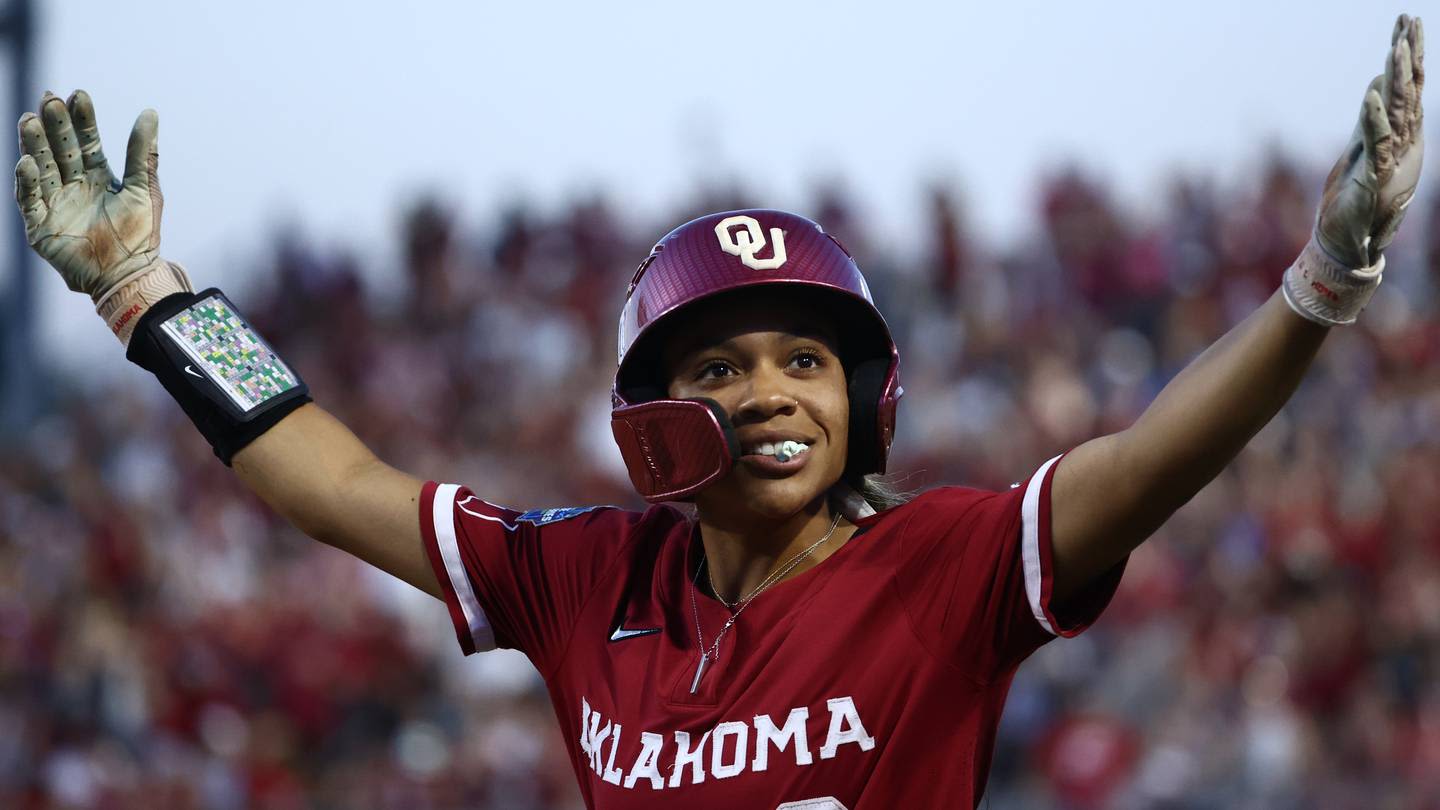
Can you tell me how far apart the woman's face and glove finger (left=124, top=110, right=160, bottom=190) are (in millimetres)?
1134

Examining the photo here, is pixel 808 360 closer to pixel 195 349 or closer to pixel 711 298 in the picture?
pixel 711 298

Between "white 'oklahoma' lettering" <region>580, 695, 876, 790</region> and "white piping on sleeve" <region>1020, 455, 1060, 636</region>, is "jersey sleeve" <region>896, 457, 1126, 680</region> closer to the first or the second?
"white piping on sleeve" <region>1020, 455, 1060, 636</region>

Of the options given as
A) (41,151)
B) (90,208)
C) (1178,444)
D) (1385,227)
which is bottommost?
(1178,444)

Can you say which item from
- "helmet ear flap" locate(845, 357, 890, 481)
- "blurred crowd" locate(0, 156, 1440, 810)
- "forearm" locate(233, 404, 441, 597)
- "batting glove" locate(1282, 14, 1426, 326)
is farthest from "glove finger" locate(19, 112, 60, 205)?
"blurred crowd" locate(0, 156, 1440, 810)

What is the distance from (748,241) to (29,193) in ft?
4.66

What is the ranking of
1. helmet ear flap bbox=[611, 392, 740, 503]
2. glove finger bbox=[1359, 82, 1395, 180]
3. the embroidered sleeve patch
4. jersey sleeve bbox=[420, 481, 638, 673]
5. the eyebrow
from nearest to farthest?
glove finger bbox=[1359, 82, 1395, 180]
helmet ear flap bbox=[611, 392, 740, 503]
the eyebrow
jersey sleeve bbox=[420, 481, 638, 673]
the embroidered sleeve patch

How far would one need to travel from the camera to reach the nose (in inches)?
112

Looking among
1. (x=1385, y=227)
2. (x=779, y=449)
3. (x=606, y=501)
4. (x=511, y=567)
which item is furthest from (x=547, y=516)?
(x=606, y=501)

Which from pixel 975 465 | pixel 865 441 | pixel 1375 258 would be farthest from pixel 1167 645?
pixel 1375 258

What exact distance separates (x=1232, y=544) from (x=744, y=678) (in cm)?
593

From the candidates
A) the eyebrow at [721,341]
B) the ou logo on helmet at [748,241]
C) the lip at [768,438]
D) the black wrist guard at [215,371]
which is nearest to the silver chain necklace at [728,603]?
the lip at [768,438]

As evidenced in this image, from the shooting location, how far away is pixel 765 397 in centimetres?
286

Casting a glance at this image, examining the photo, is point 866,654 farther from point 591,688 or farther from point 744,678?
point 591,688

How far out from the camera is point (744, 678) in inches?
107
